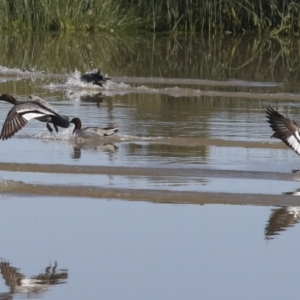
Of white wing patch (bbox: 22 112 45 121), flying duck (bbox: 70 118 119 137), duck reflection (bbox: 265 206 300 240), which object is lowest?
duck reflection (bbox: 265 206 300 240)

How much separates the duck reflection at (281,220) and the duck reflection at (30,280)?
185 cm

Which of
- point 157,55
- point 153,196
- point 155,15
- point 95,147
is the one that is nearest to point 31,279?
point 153,196

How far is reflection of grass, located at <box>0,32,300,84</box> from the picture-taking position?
21.5m

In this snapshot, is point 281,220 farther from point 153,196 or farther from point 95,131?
point 95,131

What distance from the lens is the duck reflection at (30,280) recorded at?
6.86 m

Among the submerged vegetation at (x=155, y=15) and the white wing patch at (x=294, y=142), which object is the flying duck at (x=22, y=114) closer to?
the white wing patch at (x=294, y=142)

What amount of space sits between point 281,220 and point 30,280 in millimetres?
2569

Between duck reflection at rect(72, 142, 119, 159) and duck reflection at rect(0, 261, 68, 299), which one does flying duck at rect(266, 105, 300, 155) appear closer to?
duck reflection at rect(72, 142, 119, 159)

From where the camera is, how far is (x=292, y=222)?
877 centimetres

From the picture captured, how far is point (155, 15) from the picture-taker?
101 feet

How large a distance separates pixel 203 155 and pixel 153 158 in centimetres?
59

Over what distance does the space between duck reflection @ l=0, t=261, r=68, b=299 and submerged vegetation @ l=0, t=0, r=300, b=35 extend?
863 inches

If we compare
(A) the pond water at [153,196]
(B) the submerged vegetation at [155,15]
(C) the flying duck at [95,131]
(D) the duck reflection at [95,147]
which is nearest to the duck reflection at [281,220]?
(A) the pond water at [153,196]

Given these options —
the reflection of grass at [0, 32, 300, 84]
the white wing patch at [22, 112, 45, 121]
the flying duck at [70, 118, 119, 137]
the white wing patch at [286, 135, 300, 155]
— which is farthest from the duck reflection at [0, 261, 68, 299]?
the reflection of grass at [0, 32, 300, 84]
